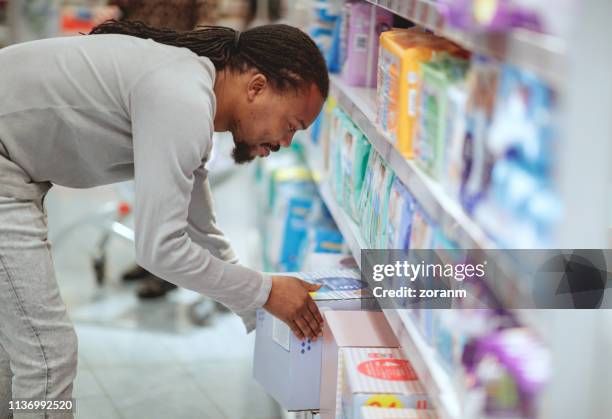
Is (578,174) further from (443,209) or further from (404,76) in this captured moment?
(404,76)

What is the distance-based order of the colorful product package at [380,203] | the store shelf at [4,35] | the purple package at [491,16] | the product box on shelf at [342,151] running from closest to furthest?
1. the purple package at [491,16]
2. the colorful product package at [380,203]
3. the product box on shelf at [342,151]
4. the store shelf at [4,35]

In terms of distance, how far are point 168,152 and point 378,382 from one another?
0.67 metres

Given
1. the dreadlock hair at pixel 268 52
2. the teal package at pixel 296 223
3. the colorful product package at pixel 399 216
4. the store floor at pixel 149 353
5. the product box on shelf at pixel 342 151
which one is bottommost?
the store floor at pixel 149 353

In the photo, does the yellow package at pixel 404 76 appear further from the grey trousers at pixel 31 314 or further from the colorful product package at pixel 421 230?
the grey trousers at pixel 31 314

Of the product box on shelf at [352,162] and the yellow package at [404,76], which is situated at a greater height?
the yellow package at [404,76]

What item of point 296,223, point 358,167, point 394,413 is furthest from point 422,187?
point 296,223

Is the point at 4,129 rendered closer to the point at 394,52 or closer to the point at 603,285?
the point at 394,52

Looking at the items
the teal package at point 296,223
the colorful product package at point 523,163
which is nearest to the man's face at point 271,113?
the colorful product package at point 523,163

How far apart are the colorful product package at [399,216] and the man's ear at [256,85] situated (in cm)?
38

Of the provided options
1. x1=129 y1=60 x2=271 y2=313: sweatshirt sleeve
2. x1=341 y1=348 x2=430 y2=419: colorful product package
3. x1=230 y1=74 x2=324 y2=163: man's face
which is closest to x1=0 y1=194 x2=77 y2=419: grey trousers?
x1=129 y1=60 x2=271 y2=313: sweatshirt sleeve

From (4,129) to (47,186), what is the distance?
234mm

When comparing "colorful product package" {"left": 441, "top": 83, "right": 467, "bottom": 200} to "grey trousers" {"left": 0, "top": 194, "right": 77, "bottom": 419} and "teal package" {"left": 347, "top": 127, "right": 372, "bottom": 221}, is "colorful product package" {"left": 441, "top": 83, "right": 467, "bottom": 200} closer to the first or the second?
"teal package" {"left": 347, "top": 127, "right": 372, "bottom": 221}

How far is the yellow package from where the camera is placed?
1939mm

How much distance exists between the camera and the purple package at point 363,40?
2805mm
